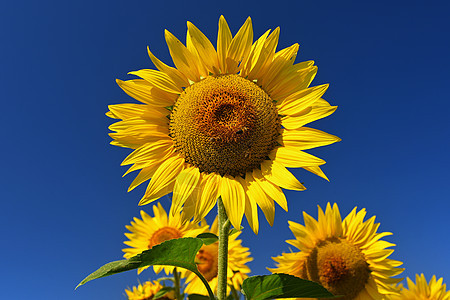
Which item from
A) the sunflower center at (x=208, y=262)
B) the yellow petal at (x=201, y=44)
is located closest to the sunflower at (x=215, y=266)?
the sunflower center at (x=208, y=262)

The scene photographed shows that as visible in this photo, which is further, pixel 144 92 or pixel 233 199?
pixel 144 92

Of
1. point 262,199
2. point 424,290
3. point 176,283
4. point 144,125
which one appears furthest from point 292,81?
point 424,290

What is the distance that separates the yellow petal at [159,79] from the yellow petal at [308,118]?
1.14 m

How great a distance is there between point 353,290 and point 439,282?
2.19 metres

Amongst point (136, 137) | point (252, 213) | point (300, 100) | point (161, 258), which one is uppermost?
point (136, 137)

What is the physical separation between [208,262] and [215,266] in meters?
0.15

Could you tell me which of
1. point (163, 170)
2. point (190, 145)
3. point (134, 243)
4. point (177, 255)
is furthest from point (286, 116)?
point (134, 243)

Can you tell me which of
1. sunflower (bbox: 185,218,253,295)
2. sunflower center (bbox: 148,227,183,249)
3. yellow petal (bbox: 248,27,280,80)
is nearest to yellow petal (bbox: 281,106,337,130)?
yellow petal (bbox: 248,27,280,80)

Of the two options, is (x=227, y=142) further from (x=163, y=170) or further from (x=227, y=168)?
(x=163, y=170)

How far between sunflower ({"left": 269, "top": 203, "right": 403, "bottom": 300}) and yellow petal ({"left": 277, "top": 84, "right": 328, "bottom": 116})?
2.37 metres

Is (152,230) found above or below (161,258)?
above

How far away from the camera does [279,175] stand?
123 inches

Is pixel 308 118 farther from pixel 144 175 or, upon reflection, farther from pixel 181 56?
pixel 144 175

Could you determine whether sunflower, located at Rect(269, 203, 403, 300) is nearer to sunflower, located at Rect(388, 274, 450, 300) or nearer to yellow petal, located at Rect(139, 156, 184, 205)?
sunflower, located at Rect(388, 274, 450, 300)
